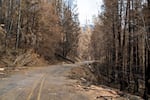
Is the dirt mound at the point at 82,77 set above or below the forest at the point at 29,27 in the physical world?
below

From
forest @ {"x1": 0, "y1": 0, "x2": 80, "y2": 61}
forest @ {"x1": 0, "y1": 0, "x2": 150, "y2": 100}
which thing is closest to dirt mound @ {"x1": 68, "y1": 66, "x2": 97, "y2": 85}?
forest @ {"x1": 0, "y1": 0, "x2": 150, "y2": 100}

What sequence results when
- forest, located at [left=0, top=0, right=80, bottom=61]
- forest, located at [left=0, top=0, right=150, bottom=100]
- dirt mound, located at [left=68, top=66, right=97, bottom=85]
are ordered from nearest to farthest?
1. dirt mound, located at [left=68, top=66, right=97, bottom=85]
2. forest, located at [left=0, top=0, right=150, bottom=100]
3. forest, located at [left=0, top=0, right=80, bottom=61]

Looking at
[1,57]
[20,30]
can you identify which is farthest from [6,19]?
[1,57]

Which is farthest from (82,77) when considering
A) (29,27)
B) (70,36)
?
(70,36)

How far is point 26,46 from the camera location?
50844 mm

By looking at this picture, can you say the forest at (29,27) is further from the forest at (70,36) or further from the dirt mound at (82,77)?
the dirt mound at (82,77)

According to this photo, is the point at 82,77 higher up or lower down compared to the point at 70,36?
lower down

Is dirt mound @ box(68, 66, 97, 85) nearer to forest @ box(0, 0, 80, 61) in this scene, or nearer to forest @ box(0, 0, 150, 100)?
forest @ box(0, 0, 150, 100)

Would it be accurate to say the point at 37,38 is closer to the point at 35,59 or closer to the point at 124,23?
the point at 35,59

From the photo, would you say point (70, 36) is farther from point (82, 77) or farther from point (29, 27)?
point (82, 77)

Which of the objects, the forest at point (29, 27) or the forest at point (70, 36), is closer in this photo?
the forest at point (70, 36)

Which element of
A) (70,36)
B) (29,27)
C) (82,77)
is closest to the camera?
(82,77)

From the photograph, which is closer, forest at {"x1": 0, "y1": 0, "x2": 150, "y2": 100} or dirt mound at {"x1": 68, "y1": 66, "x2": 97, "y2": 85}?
dirt mound at {"x1": 68, "y1": 66, "x2": 97, "y2": 85}

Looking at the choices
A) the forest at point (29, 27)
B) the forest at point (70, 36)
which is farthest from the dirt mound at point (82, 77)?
the forest at point (29, 27)
